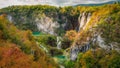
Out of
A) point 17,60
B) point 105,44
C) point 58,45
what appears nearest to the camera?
point 17,60

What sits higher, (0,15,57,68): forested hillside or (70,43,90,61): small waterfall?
(0,15,57,68): forested hillside

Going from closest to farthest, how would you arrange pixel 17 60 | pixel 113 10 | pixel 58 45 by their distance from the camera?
pixel 17 60
pixel 113 10
pixel 58 45

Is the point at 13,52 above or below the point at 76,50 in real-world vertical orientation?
above

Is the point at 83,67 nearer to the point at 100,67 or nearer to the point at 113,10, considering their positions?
the point at 100,67

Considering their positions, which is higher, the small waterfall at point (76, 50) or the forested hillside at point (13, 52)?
the forested hillside at point (13, 52)

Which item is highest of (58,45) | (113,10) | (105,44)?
(113,10)

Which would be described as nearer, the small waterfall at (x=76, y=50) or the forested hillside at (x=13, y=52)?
the forested hillside at (x=13, y=52)

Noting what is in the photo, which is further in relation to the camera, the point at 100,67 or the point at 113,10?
the point at 113,10

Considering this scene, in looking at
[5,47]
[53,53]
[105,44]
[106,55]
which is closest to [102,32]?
[105,44]

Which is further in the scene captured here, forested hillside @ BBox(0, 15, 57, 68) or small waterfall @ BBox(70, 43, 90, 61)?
small waterfall @ BBox(70, 43, 90, 61)

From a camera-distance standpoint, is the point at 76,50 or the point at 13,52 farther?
the point at 76,50

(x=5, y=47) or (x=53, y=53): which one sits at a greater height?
(x=5, y=47)
